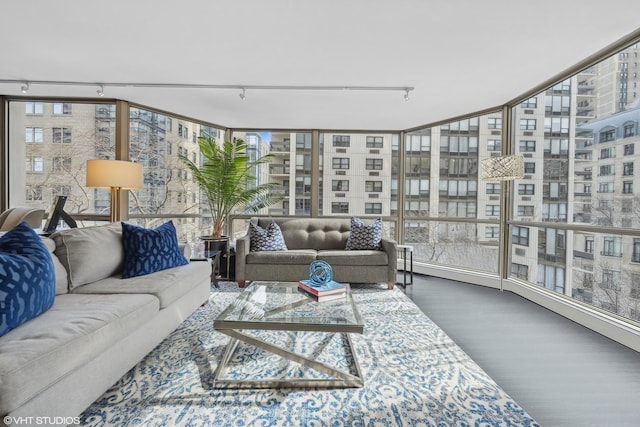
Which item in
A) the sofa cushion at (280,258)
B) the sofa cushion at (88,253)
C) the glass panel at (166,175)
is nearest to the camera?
the sofa cushion at (88,253)

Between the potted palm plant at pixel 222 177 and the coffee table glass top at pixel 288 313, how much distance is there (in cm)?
215

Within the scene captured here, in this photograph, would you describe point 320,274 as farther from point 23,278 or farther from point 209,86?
point 209,86

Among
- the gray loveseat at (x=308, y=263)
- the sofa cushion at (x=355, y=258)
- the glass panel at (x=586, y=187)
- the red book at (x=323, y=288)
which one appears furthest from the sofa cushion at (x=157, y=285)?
the glass panel at (x=586, y=187)

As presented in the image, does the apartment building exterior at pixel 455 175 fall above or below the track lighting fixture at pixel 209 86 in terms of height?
below

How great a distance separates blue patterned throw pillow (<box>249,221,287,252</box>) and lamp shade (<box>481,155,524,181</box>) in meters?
2.53

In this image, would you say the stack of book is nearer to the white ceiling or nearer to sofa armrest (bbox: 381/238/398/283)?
sofa armrest (bbox: 381/238/398/283)

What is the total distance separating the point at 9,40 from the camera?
2533 mm

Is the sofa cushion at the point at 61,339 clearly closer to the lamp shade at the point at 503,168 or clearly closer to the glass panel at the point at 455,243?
the lamp shade at the point at 503,168

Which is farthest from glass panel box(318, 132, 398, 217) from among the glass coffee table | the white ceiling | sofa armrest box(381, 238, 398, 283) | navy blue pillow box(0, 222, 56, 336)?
navy blue pillow box(0, 222, 56, 336)

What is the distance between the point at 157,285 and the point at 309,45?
214 centimetres

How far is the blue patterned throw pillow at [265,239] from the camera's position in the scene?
3.91 meters

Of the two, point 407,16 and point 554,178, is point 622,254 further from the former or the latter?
A: point 407,16

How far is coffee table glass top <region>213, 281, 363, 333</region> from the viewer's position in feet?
5.65

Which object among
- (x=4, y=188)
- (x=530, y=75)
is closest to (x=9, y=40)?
(x=4, y=188)
